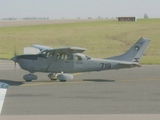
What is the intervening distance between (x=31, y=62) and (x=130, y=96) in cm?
747

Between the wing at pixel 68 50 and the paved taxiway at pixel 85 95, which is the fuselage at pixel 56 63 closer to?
the wing at pixel 68 50

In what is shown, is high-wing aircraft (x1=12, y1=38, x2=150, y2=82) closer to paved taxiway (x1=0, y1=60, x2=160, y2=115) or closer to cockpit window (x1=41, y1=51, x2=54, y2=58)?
cockpit window (x1=41, y1=51, x2=54, y2=58)

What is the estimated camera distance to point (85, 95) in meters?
17.5

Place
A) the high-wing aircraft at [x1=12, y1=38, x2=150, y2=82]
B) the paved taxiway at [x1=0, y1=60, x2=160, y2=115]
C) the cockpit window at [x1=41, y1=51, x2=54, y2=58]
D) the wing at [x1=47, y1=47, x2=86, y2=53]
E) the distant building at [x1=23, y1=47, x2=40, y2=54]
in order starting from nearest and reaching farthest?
the paved taxiway at [x1=0, y1=60, x2=160, y2=115]
the wing at [x1=47, y1=47, x2=86, y2=53]
the high-wing aircraft at [x1=12, y1=38, x2=150, y2=82]
the cockpit window at [x1=41, y1=51, x2=54, y2=58]
the distant building at [x1=23, y1=47, x2=40, y2=54]

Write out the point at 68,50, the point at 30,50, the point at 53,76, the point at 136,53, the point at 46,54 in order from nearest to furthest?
the point at 68,50
the point at 46,54
the point at 53,76
the point at 136,53
the point at 30,50

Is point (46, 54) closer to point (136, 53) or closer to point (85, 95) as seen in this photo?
point (136, 53)

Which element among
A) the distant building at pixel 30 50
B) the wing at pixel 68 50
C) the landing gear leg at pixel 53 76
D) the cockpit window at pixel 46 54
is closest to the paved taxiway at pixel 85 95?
the landing gear leg at pixel 53 76

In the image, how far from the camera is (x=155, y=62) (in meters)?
34.8

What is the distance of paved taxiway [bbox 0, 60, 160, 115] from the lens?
45.9 feet

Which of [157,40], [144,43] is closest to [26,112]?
[144,43]

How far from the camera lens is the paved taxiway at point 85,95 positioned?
14.0 meters

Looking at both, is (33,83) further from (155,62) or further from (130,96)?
(155,62)

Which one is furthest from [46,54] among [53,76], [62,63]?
[53,76]

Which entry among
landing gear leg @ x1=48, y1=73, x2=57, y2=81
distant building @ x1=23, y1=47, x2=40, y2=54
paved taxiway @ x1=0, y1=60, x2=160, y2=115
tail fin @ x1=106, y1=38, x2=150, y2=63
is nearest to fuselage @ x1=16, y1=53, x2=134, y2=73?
landing gear leg @ x1=48, y1=73, x2=57, y2=81
